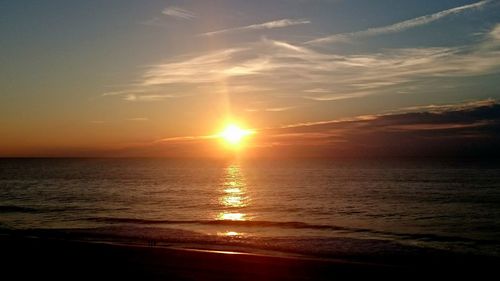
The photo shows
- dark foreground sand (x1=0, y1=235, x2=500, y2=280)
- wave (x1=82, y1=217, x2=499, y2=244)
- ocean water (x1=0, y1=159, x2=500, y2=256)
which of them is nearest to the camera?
dark foreground sand (x1=0, y1=235, x2=500, y2=280)

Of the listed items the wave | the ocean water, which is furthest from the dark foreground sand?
the wave

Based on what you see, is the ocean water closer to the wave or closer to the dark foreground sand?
the wave

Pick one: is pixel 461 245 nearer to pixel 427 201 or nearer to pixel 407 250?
pixel 407 250

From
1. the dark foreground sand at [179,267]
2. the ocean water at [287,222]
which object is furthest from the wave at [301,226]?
the dark foreground sand at [179,267]

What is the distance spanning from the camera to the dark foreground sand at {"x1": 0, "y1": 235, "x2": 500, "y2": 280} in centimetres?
1373

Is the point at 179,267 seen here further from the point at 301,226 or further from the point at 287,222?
the point at 287,222

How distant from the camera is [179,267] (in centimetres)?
1480

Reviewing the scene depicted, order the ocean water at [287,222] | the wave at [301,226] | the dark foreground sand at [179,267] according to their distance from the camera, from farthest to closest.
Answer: the wave at [301,226]
the ocean water at [287,222]
the dark foreground sand at [179,267]

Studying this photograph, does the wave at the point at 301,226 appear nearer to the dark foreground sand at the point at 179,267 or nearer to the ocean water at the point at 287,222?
the ocean water at the point at 287,222

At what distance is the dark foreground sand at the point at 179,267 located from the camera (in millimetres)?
13734

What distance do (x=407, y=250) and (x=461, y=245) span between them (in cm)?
386

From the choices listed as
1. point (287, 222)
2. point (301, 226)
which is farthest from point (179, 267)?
point (287, 222)

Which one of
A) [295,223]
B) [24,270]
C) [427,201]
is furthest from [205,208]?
[24,270]

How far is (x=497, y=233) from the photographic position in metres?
27.5
